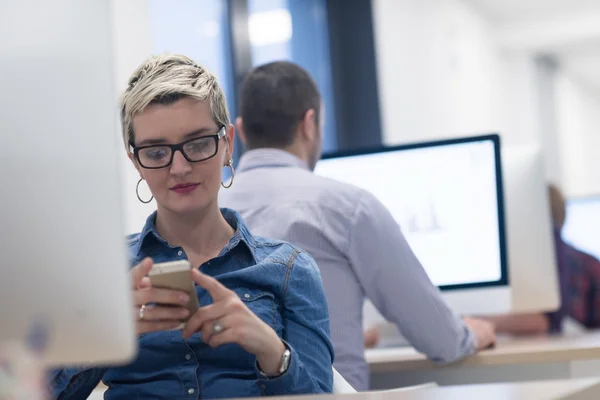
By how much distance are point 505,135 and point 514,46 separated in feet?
3.39

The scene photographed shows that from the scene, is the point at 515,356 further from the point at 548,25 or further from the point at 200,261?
the point at 548,25

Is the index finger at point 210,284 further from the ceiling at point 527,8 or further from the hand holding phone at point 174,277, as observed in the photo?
the ceiling at point 527,8

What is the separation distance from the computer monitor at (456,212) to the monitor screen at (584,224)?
54.7 inches

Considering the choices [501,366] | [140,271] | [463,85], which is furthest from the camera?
[463,85]

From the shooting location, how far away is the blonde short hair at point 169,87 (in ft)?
4.73

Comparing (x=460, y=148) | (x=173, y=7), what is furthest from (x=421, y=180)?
(x=173, y=7)

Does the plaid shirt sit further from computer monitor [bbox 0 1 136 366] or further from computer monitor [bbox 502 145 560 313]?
computer monitor [bbox 0 1 136 366]

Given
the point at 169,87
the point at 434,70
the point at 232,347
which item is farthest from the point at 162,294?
the point at 434,70

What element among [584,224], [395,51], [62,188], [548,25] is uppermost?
[548,25]

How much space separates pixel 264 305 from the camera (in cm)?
143

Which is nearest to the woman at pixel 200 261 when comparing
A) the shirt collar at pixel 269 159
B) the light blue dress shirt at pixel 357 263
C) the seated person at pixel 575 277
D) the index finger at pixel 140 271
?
the index finger at pixel 140 271

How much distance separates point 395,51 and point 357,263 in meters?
3.67

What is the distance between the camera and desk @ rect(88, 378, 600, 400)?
3.10 ft

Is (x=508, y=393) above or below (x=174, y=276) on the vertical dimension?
below
